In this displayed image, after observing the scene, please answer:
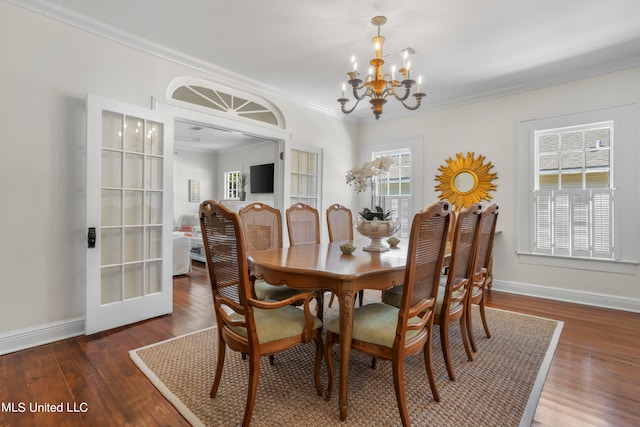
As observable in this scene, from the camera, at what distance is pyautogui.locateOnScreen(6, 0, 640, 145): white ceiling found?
8.23 feet

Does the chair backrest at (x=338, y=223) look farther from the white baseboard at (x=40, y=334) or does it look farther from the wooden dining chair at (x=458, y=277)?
the white baseboard at (x=40, y=334)

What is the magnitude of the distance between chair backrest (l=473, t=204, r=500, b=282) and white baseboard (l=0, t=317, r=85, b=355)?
3.21 m

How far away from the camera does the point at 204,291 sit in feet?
13.6

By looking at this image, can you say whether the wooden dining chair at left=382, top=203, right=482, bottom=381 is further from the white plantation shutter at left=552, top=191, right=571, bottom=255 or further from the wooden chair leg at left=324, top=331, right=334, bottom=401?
the white plantation shutter at left=552, top=191, right=571, bottom=255

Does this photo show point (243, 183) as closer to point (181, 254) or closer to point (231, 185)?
point (231, 185)

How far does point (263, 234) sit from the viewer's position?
272cm

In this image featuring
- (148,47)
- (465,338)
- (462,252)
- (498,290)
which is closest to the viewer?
(462,252)

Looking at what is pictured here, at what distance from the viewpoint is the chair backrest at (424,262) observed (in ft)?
4.89

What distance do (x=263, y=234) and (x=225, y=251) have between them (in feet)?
3.66

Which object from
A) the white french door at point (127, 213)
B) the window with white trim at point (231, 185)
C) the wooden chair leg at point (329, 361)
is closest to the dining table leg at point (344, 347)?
the wooden chair leg at point (329, 361)

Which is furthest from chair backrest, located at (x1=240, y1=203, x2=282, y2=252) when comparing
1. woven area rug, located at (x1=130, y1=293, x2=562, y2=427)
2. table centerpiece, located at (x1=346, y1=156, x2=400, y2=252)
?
woven area rug, located at (x1=130, y1=293, x2=562, y2=427)

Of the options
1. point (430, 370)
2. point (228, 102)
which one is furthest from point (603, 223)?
point (228, 102)

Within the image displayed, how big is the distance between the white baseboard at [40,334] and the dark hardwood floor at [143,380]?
0.08 meters

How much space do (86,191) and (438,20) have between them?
321 cm
